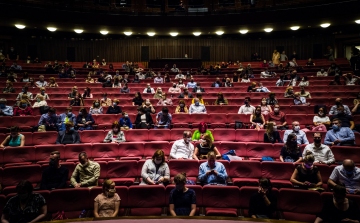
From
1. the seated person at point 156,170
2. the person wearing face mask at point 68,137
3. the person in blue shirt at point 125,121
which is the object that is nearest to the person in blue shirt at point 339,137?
the seated person at point 156,170

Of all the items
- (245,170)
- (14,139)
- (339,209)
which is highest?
(14,139)

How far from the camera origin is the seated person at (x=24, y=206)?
2.99m

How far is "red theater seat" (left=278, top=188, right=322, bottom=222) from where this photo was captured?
3256 millimetres

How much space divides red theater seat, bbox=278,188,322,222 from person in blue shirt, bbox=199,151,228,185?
78 cm

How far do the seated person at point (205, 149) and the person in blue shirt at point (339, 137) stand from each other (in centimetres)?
202

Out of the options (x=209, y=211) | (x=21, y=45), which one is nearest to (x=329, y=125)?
(x=209, y=211)

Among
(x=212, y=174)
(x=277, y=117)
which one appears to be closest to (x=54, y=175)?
(x=212, y=174)

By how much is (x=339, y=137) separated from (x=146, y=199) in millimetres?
3581

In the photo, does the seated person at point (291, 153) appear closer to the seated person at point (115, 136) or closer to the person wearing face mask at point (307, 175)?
the person wearing face mask at point (307, 175)

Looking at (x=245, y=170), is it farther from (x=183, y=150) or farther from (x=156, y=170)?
(x=156, y=170)

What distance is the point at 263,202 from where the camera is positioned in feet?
10.4

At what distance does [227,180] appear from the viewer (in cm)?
410

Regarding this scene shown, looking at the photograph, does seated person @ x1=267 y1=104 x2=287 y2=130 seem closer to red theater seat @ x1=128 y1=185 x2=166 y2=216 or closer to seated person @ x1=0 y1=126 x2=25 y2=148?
red theater seat @ x1=128 y1=185 x2=166 y2=216

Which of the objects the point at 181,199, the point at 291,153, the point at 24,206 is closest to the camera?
the point at 24,206
